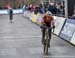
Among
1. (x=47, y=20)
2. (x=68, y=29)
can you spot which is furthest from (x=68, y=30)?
(x=47, y=20)

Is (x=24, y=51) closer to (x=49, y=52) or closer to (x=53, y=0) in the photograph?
(x=49, y=52)

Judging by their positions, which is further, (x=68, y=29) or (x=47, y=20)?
(x=68, y=29)

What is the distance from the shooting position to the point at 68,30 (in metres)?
18.1

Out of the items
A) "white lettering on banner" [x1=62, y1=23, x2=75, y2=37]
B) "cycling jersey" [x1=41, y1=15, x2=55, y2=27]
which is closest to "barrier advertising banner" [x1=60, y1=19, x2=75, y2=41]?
"white lettering on banner" [x1=62, y1=23, x2=75, y2=37]

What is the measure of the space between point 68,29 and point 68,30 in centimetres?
11

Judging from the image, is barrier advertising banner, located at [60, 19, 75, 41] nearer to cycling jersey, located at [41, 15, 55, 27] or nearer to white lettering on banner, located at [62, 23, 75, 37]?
white lettering on banner, located at [62, 23, 75, 37]

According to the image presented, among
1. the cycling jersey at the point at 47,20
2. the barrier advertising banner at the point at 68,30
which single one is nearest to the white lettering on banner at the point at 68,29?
the barrier advertising banner at the point at 68,30

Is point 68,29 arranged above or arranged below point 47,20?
below

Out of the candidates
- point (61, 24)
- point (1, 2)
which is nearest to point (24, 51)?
point (61, 24)

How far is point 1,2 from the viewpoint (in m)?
85.2

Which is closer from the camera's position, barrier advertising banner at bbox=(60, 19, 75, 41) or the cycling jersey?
the cycling jersey

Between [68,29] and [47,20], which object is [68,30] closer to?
[68,29]

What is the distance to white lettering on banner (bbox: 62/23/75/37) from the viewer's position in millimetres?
17325

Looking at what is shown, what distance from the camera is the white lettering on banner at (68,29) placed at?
682 inches
